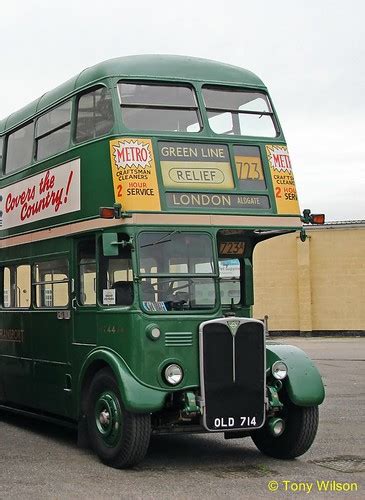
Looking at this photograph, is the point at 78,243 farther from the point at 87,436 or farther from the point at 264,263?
the point at 264,263

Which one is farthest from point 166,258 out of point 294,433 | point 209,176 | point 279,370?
point 294,433

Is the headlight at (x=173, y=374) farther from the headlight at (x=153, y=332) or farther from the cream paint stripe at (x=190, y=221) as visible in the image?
the cream paint stripe at (x=190, y=221)

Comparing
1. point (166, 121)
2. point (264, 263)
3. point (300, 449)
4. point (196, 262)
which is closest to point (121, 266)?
point (196, 262)

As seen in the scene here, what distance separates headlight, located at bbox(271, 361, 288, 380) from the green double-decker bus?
0.04 ft

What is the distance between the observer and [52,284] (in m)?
11.9

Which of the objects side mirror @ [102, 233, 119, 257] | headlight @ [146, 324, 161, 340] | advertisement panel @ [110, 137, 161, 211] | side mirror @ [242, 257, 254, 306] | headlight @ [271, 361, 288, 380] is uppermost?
advertisement panel @ [110, 137, 161, 211]

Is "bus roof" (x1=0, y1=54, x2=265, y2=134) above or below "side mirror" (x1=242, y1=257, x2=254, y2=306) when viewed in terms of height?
above

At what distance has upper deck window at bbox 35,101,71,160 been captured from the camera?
37.8 feet

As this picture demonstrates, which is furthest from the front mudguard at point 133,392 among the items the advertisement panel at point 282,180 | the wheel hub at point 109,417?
the advertisement panel at point 282,180

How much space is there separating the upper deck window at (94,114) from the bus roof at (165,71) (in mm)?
161

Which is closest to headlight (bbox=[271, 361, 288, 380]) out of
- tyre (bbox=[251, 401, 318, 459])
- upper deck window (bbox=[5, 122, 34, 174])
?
tyre (bbox=[251, 401, 318, 459])

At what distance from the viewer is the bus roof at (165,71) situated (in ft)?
34.6

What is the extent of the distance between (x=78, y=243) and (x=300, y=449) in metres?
3.51

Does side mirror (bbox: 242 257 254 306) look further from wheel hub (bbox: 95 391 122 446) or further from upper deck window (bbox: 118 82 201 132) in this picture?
wheel hub (bbox: 95 391 122 446)
